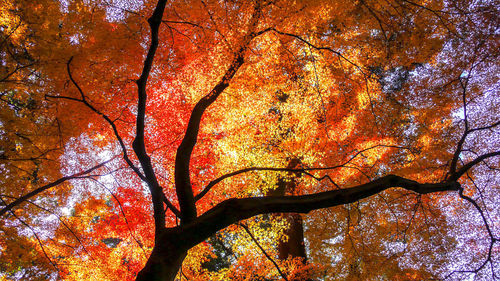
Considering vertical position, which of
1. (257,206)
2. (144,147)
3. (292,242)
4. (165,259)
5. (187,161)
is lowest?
(165,259)

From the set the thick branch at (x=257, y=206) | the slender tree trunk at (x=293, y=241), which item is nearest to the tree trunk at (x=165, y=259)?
the thick branch at (x=257, y=206)

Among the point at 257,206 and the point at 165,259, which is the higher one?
the point at 257,206

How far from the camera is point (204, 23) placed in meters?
7.66

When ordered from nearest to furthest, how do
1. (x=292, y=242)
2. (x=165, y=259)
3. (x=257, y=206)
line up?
1. (x=165, y=259)
2. (x=257, y=206)
3. (x=292, y=242)

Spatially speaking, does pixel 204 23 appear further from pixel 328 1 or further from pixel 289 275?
pixel 289 275

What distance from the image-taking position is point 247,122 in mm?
10938

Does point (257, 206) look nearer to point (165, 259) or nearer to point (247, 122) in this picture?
point (165, 259)

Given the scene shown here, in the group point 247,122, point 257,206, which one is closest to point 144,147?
point 257,206

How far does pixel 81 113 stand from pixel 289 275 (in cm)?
871

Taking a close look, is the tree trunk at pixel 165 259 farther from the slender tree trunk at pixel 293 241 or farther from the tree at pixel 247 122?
the slender tree trunk at pixel 293 241

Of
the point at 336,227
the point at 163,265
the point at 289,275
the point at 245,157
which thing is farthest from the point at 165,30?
the point at 336,227

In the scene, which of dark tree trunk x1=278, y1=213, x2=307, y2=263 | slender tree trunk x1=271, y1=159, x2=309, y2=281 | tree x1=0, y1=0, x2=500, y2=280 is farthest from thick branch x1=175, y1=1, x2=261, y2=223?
dark tree trunk x1=278, y1=213, x2=307, y2=263

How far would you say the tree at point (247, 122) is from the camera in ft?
24.3

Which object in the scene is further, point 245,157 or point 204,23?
point 245,157
